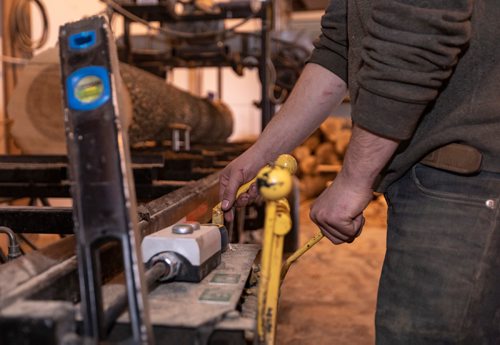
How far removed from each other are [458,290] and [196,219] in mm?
817

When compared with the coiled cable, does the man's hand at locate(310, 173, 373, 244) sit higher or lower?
lower

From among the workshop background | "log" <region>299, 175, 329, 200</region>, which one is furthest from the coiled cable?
"log" <region>299, 175, 329, 200</region>

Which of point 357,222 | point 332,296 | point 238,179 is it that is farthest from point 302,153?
point 357,222

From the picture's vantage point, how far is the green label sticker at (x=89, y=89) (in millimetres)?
836

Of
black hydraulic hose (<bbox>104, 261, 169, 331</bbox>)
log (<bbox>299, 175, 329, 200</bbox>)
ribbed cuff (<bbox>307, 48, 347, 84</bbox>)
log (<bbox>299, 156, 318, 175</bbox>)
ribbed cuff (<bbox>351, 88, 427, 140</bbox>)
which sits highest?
ribbed cuff (<bbox>307, 48, 347, 84</bbox>)

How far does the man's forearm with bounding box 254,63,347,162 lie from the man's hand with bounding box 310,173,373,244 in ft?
1.16

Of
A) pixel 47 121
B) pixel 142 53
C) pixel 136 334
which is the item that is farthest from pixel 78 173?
pixel 142 53

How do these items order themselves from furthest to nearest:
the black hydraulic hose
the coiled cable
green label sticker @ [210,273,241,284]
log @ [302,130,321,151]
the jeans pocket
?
1. log @ [302,130,321,151]
2. the coiled cable
3. the jeans pocket
4. green label sticker @ [210,273,241,284]
5. the black hydraulic hose

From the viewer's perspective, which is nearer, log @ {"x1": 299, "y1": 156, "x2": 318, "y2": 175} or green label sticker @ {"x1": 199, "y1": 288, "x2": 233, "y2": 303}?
green label sticker @ {"x1": 199, "y1": 288, "x2": 233, "y2": 303}

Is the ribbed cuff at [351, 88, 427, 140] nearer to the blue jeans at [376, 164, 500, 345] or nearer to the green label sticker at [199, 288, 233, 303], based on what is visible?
the blue jeans at [376, 164, 500, 345]

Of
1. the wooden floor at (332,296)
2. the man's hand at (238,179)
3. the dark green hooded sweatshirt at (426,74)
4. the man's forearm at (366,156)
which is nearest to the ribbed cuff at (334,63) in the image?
the dark green hooded sweatshirt at (426,74)

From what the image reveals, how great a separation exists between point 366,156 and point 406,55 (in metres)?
0.24

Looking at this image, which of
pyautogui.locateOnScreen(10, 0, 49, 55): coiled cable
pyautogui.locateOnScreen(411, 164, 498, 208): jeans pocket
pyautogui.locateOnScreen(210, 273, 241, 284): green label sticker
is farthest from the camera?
pyautogui.locateOnScreen(10, 0, 49, 55): coiled cable

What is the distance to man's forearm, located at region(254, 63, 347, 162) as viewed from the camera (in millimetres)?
1606
